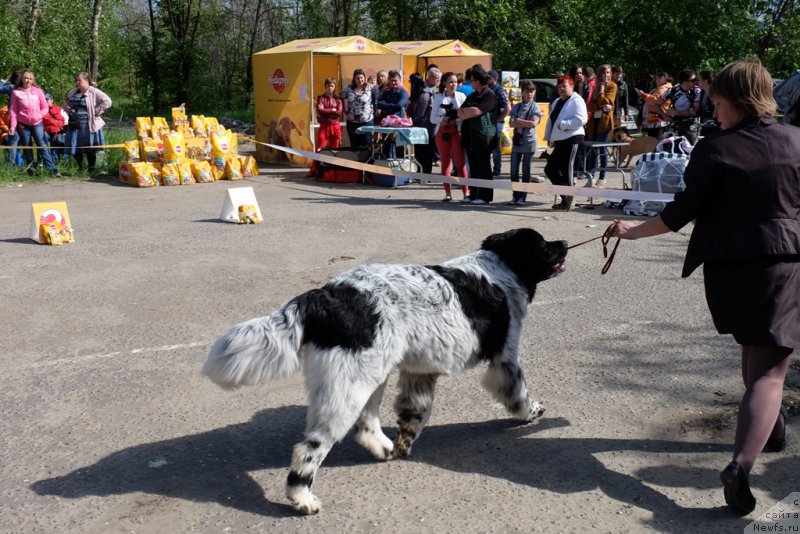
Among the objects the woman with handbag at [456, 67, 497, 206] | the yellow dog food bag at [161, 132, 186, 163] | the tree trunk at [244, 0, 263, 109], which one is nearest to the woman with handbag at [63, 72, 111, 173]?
the yellow dog food bag at [161, 132, 186, 163]

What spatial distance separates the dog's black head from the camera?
162 inches

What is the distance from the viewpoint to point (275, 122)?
17.7 meters

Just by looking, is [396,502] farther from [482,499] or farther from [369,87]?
[369,87]

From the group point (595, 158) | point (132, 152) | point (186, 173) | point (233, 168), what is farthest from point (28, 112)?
point (595, 158)

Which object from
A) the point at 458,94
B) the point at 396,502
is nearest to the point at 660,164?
the point at 458,94


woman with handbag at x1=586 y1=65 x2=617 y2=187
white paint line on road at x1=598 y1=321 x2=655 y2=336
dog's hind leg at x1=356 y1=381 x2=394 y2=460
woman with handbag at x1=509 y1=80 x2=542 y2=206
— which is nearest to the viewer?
dog's hind leg at x1=356 y1=381 x2=394 y2=460

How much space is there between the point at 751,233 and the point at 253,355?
2.19 meters

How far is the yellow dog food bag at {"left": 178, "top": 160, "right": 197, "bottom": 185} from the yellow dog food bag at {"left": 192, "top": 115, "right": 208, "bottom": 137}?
1.97m

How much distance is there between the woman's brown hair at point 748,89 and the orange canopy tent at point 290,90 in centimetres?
1403

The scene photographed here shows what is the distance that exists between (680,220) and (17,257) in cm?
741

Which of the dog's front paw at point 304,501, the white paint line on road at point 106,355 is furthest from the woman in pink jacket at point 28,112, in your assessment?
the dog's front paw at point 304,501

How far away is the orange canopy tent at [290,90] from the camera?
1686 cm

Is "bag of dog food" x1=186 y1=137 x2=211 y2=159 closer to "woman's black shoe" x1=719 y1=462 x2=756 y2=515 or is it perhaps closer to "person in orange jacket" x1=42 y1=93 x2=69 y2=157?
"person in orange jacket" x1=42 y1=93 x2=69 y2=157

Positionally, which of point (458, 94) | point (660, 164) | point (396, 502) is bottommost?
point (396, 502)
